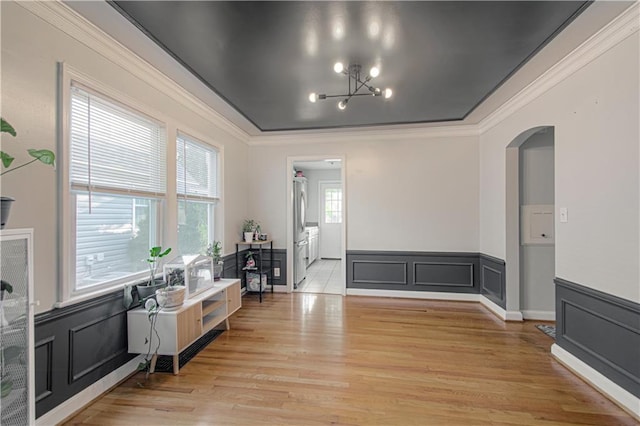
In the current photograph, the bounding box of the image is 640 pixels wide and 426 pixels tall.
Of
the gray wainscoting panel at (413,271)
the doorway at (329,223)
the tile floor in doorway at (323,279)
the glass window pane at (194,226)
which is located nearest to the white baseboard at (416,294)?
the gray wainscoting panel at (413,271)

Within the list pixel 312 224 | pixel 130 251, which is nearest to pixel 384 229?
pixel 130 251

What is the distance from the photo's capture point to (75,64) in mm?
2016

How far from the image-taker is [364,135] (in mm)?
4754

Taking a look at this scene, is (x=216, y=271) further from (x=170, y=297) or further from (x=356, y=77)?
(x=356, y=77)

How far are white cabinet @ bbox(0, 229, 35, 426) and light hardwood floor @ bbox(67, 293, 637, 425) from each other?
57 centimetres

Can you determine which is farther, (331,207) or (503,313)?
(331,207)

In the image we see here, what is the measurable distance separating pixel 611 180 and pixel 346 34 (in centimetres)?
225

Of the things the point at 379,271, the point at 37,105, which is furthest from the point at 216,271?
the point at 379,271

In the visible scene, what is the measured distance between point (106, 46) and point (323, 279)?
16.2ft

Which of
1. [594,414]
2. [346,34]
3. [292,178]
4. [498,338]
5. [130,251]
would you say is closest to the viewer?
[594,414]

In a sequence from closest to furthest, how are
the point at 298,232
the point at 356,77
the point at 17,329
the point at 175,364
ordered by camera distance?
the point at 17,329, the point at 175,364, the point at 356,77, the point at 298,232

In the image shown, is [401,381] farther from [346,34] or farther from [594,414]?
[346,34]

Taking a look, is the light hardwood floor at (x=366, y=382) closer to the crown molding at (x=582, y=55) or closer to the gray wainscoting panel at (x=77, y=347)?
the gray wainscoting panel at (x=77, y=347)

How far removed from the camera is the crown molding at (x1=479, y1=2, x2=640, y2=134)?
198 cm
